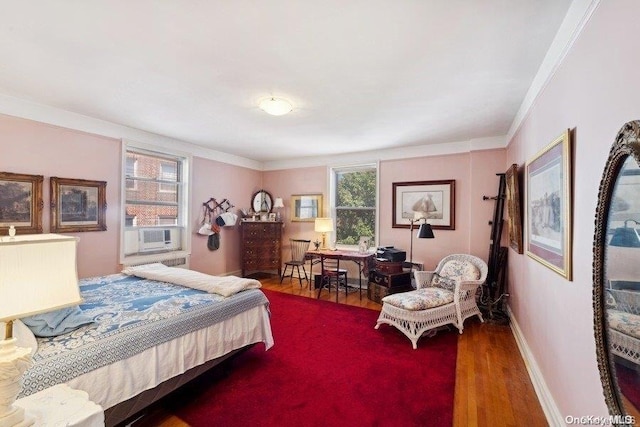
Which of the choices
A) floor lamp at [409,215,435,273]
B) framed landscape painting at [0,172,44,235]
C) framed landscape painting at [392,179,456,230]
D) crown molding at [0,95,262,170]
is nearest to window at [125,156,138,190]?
crown molding at [0,95,262,170]

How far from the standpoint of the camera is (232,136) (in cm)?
428

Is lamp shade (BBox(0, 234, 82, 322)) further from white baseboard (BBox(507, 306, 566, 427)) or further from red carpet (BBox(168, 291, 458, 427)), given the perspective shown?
white baseboard (BBox(507, 306, 566, 427))

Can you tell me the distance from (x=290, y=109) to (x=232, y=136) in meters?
1.57

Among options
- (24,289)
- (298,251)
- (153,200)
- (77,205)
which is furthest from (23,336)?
(298,251)

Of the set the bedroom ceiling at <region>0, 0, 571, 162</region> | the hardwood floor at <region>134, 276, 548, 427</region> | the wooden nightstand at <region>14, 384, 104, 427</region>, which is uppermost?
the bedroom ceiling at <region>0, 0, 571, 162</region>

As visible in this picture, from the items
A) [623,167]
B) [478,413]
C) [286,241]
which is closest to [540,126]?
[623,167]

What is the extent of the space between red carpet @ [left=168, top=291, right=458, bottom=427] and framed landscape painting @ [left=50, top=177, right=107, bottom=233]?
2.54 m

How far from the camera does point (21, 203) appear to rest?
300 centimetres

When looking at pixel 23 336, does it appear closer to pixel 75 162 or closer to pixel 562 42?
pixel 75 162

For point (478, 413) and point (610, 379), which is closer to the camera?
point (610, 379)

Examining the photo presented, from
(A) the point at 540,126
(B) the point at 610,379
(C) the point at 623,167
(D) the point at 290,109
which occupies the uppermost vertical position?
(D) the point at 290,109

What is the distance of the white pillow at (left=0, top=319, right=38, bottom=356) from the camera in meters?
1.41

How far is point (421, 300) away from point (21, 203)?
14.3ft

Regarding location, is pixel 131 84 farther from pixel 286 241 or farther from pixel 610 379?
pixel 286 241
